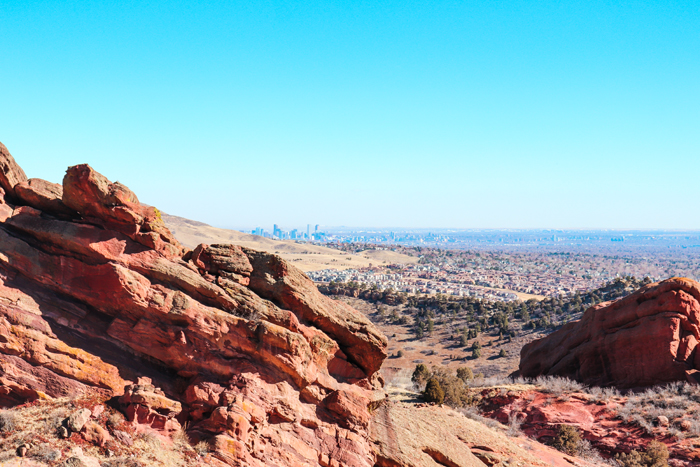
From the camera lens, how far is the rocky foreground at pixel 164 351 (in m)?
11.7

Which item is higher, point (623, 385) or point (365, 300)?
point (623, 385)

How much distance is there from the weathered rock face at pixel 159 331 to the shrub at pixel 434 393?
34.6ft

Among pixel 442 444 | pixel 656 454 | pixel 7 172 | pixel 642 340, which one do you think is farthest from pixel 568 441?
pixel 7 172

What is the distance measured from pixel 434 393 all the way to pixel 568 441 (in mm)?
7268

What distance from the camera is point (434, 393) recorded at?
84.7 feet

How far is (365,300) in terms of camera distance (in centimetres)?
7662

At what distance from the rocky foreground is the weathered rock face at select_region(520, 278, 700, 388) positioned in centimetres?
1243

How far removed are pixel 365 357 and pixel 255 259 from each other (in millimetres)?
5546

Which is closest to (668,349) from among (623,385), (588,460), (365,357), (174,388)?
(623,385)

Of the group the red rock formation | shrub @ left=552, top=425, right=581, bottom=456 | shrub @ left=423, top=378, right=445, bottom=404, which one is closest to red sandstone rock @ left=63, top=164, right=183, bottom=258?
shrub @ left=423, top=378, right=445, bottom=404

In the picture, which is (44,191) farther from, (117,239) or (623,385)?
(623,385)

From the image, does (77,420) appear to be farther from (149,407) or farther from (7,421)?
(149,407)

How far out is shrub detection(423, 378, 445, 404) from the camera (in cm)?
2562

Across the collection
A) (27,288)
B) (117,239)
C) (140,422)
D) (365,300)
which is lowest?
(365,300)
